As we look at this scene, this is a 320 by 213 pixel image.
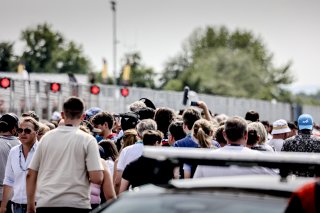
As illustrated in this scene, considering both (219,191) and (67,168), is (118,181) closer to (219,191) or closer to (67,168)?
(67,168)

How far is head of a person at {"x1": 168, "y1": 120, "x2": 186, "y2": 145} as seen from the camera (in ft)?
36.3

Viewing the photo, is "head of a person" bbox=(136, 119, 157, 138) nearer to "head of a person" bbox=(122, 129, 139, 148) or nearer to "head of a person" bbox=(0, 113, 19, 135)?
"head of a person" bbox=(122, 129, 139, 148)

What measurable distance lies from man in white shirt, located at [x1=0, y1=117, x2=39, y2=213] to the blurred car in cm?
402

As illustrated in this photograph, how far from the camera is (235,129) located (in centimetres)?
873

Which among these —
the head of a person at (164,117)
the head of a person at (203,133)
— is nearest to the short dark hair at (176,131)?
the head of a person at (203,133)

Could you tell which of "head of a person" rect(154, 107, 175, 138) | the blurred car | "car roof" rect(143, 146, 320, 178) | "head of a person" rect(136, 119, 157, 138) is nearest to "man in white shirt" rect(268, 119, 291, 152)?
"head of a person" rect(154, 107, 175, 138)

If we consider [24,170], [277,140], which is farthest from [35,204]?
[277,140]

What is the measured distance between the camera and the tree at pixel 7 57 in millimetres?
129625

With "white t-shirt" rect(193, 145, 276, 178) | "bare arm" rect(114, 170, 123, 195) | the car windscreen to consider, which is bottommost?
"bare arm" rect(114, 170, 123, 195)

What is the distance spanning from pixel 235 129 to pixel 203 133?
1.63 metres

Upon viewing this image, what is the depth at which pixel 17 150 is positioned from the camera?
9992 mm

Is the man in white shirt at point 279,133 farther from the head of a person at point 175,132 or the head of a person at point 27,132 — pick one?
the head of a person at point 27,132

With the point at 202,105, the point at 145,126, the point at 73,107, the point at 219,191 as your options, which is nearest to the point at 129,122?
the point at 145,126

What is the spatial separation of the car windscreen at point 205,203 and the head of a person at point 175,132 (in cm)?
550
